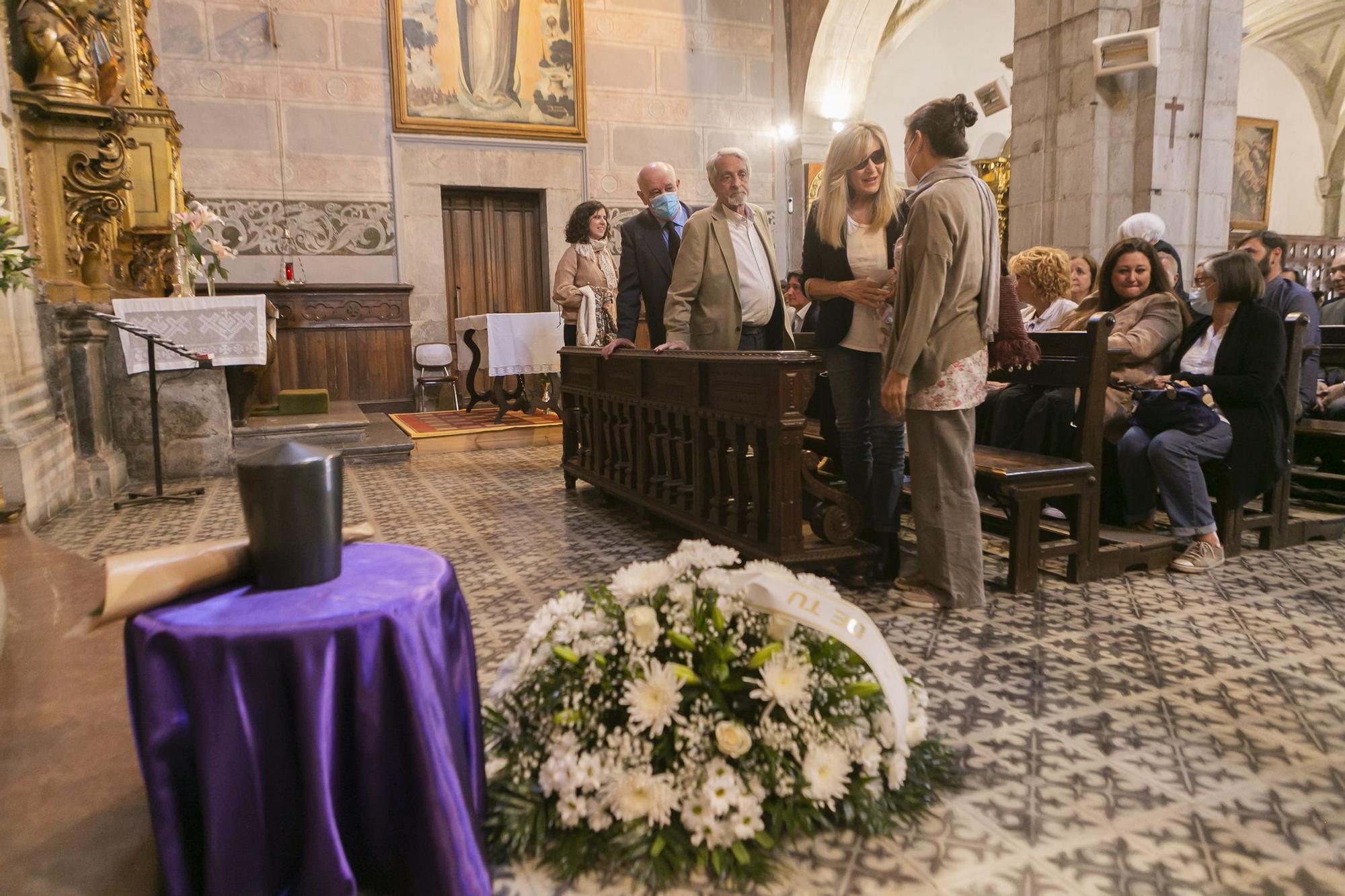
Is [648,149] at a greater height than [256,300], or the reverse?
[648,149]

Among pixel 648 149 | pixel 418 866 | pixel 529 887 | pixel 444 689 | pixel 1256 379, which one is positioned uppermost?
pixel 648 149

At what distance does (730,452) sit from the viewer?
10.9ft

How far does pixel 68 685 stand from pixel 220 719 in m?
1.31

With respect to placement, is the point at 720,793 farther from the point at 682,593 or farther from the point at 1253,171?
the point at 1253,171

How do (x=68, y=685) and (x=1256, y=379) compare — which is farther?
(x=1256, y=379)

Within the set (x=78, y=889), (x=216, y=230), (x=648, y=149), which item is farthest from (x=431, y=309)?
(x=78, y=889)

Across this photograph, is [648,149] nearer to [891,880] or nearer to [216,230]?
[216,230]

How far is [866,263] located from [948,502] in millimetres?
896

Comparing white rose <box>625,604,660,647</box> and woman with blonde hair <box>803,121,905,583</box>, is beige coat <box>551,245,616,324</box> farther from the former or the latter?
white rose <box>625,604,660,647</box>

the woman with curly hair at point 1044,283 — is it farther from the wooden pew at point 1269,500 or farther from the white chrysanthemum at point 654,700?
the white chrysanthemum at point 654,700

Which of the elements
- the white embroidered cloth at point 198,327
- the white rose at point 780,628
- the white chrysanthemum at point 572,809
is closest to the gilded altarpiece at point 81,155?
the white embroidered cloth at point 198,327

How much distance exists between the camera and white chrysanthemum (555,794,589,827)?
5.22 feet

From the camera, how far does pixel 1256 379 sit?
3.40 meters

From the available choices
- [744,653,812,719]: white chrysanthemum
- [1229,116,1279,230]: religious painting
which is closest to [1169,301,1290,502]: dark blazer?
[744,653,812,719]: white chrysanthemum
